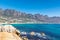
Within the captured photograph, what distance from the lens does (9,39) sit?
742 centimetres

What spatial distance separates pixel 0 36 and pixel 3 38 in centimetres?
31

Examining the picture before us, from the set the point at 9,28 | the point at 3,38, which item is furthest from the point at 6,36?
the point at 9,28

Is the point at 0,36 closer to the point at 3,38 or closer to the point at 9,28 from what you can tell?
the point at 3,38

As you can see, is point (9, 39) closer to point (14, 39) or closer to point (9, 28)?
point (14, 39)

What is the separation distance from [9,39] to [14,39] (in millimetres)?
307

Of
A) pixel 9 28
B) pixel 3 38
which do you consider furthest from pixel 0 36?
pixel 9 28

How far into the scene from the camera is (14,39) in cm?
762

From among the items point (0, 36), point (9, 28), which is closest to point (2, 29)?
point (9, 28)

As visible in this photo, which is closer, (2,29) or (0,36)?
(0,36)

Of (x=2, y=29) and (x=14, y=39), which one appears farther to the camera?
(x=2, y=29)

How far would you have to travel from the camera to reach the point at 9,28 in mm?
10883

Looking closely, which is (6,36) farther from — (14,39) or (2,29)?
(2,29)

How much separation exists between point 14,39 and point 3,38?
0.58 meters

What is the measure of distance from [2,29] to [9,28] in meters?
0.52
